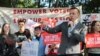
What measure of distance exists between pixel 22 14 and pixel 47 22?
4.36 metres

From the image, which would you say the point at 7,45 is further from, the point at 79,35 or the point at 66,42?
the point at 79,35

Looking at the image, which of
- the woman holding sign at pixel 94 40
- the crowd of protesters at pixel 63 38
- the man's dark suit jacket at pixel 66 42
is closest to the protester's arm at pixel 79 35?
the crowd of protesters at pixel 63 38

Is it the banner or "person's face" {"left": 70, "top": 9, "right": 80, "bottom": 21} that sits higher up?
"person's face" {"left": 70, "top": 9, "right": 80, "bottom": 21}

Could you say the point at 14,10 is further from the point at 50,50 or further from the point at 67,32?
the point at 67,32

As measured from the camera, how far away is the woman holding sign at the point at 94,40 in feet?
30.1

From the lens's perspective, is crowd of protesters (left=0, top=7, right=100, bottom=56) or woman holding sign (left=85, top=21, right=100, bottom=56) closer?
crowd of protesters (left=0, top=7, right=100, bottom=56)

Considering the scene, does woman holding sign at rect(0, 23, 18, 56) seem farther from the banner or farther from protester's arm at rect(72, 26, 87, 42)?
protester's arm at rect(72, 26, 87, 42)

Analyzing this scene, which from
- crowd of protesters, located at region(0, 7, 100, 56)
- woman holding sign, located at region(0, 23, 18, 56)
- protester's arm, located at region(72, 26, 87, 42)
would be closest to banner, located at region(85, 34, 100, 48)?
crowd of protesters, located at region(0, 7, 100, 56)

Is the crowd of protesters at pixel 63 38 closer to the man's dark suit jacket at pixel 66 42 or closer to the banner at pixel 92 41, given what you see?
the man's dark suit jacket at pixel 66 42

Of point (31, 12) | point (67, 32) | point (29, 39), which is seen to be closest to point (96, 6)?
point (31, 12)

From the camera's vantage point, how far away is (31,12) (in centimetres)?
1340

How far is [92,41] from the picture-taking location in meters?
10.2

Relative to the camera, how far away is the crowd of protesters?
27.8 ft

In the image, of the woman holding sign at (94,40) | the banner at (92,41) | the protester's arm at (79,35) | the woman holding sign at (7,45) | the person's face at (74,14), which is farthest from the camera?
the banner at (92,41)
